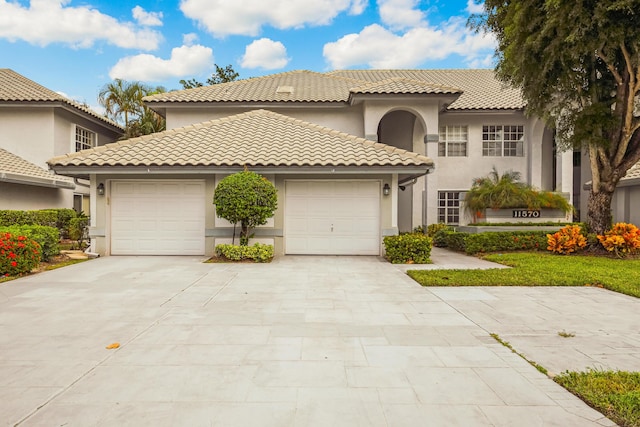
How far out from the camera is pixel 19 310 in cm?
561

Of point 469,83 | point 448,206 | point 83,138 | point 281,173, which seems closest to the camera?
point 281,173

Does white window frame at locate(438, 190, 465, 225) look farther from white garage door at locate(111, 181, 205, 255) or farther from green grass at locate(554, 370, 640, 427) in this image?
green grass at locate(554, 370, 640, 427)

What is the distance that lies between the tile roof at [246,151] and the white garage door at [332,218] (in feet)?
3.33

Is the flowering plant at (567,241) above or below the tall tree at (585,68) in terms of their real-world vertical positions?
below

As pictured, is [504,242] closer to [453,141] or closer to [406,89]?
[453,141]

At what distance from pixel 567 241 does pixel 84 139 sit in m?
22.1

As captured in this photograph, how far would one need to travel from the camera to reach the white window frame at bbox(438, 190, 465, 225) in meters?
18.1

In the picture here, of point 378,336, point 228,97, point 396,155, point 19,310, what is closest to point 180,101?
point 228,97

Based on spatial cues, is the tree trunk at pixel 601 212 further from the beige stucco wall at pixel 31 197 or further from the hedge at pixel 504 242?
the beige stucco wall at pixel 31 197

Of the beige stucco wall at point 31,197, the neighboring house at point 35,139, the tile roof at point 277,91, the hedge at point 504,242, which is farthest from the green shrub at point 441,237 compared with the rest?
the beige stucco wall at point 31,197

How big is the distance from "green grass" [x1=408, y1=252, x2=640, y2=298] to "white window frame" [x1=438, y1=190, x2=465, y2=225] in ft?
23.6

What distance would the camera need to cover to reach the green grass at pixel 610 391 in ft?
9.02

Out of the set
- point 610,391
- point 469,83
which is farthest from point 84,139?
point 610,391

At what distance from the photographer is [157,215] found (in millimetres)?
11898
